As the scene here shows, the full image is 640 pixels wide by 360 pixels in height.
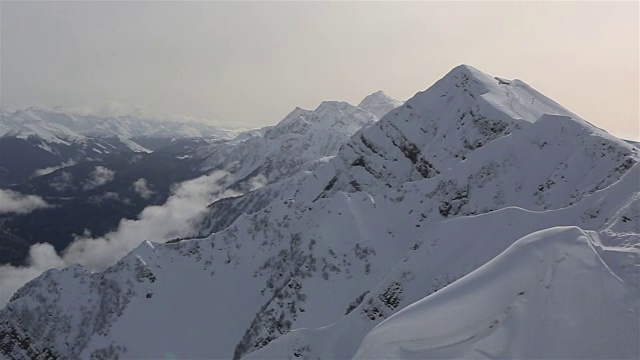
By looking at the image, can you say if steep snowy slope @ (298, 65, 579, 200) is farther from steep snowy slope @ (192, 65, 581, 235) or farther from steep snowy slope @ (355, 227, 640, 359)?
steep snowy slope @ (355, 227, 640, 359)

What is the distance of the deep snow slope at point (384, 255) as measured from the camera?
2184cm

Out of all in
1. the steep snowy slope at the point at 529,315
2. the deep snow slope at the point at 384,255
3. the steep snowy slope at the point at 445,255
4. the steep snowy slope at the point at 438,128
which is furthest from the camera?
the steep snowy slope at the point at 438,128

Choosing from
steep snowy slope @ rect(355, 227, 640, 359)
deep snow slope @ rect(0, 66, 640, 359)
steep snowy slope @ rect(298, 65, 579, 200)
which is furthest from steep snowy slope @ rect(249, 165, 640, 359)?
steep snowy slope @ rect(298, 65, 579, 200)

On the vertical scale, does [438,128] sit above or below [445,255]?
above

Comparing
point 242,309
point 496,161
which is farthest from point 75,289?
point 496,161

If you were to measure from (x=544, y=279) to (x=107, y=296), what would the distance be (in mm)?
105174

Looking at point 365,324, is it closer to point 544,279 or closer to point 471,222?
point 471,222

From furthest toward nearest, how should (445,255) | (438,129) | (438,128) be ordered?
(438,128)
(438,129)
(445,255)

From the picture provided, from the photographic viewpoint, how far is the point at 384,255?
263 feet

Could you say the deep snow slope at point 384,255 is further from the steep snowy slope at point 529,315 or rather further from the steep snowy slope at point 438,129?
the steep snowy slope at point 438,129

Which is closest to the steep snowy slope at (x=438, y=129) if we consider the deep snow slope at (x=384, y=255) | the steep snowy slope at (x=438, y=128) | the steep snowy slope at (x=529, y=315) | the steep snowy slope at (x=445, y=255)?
the steep snowy slope at (x=438, y=128)

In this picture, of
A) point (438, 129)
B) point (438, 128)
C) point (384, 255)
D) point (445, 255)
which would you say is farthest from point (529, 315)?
point (438, 128)

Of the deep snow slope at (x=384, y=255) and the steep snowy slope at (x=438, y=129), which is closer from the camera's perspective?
the deep snow slope at (x=384, y=255)

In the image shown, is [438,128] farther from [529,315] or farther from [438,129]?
[529,315]
